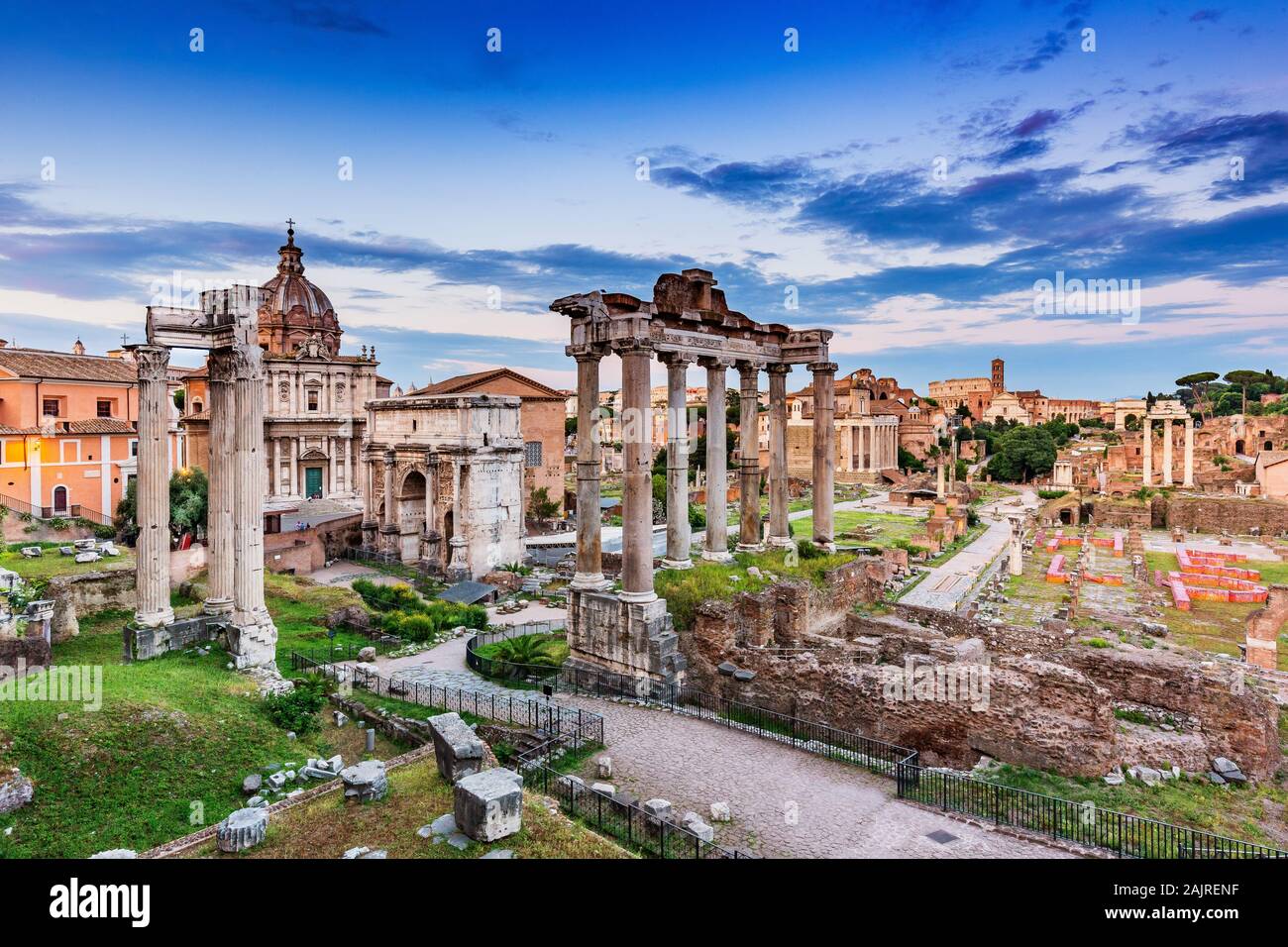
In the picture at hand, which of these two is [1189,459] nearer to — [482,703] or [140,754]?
[482,703]

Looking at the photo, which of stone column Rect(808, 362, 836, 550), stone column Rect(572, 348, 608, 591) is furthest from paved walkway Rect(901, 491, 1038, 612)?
stone column Rect(572, 348, 608, 591)

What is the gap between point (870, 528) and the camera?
5428 centimetres

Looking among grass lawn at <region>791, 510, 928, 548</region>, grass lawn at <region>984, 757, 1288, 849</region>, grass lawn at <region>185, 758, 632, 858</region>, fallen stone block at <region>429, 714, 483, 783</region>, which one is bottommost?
grass lawn at <region>791, 510, 928, 548</region>

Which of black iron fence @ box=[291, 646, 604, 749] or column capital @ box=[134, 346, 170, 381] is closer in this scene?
black iron fence @ box=[291, 646, 604, 749]

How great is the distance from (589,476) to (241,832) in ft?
29.7

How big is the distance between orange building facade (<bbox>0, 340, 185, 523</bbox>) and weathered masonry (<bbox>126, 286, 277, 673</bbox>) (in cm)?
2303

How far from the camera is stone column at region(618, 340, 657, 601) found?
14922 millimetres

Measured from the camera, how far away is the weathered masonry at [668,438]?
1502 centimetres

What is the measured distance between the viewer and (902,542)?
151 feet

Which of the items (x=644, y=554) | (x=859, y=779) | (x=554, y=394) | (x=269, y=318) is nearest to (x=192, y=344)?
(x=644, y=554)

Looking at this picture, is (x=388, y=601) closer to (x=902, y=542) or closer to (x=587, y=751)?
(x=587, y=751)

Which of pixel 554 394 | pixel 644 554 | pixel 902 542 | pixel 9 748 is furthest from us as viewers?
pixel 554 394

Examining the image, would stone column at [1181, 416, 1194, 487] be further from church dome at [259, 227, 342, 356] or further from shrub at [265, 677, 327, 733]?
shrub at [265, 677, 327, 733]

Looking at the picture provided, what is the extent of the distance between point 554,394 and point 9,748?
4585 cm
